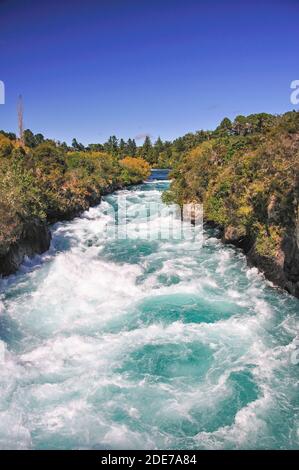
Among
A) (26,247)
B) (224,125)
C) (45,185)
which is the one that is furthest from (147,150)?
(26,247)

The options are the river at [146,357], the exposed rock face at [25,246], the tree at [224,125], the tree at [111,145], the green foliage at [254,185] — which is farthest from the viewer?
the tree at [111,145]

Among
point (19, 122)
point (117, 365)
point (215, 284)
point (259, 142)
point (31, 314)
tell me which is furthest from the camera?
point (19, 122)

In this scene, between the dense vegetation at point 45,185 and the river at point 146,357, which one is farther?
the dense vegetation at point 45,185

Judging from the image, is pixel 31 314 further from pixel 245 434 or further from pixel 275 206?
pixel 275 206

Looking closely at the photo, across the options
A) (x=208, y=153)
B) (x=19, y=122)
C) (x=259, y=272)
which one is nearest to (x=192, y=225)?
(x=208, y=153)

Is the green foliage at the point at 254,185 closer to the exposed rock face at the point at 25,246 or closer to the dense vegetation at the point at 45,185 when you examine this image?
the dense vegetation at the point at 45,185

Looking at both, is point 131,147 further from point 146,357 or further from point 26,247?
point 146,357

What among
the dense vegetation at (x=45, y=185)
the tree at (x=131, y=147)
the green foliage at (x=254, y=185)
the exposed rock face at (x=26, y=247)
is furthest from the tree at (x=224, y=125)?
the exposed rock face at (x=26, y=247)
